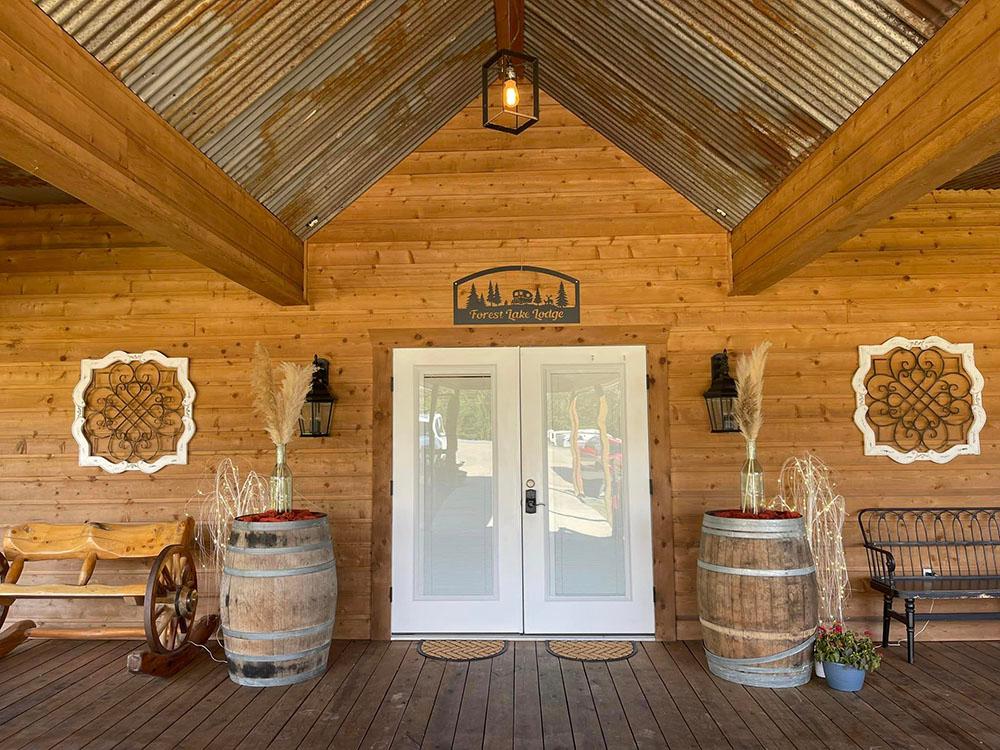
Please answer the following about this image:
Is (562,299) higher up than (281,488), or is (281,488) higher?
(562,299)

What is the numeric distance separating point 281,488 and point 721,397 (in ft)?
9.54

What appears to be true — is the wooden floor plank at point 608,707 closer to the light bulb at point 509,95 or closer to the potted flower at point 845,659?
the potted flower at point 845,659

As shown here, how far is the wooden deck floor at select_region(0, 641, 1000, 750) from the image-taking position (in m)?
3.23

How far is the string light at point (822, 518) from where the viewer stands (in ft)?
14.4

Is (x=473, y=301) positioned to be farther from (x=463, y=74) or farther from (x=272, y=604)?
(x=272, y=604)

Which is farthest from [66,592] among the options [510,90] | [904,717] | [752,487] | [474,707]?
[904,717]

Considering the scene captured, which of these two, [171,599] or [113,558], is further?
[113,558]

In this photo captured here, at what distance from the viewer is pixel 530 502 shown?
4.86 m

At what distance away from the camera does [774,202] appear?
13.5 ft

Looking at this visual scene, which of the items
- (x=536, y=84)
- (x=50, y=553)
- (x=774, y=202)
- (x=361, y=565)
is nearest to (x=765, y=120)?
(x=774, y=202)

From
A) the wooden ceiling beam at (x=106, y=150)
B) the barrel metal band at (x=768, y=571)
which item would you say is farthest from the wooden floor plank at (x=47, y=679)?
the barrel metal band at (x=768, y=571)

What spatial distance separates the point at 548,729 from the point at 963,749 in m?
1.83

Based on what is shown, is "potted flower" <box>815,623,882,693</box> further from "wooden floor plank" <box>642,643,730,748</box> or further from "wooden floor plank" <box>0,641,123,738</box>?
"wooden floor plank" <box>0,641,123,738</box>

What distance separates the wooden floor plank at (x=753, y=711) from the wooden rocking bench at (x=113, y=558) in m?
3.19
